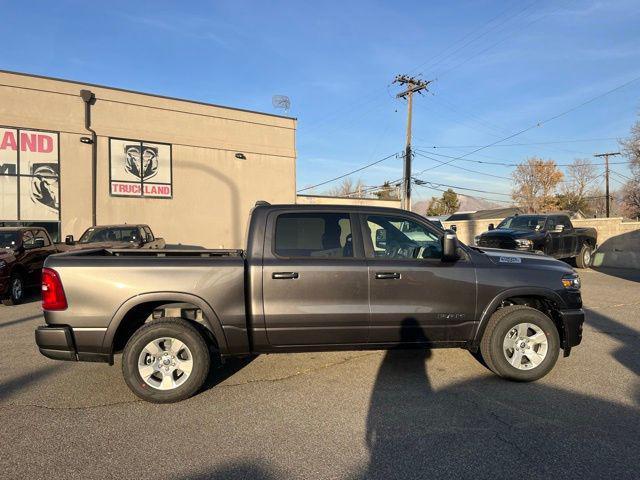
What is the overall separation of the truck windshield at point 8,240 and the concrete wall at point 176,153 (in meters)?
7.28

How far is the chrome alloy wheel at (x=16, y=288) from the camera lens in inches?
378

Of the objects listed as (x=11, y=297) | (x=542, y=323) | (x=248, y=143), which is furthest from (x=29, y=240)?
(x=248, y=143)

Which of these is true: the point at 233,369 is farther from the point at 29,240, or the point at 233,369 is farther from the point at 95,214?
the point at 95,214

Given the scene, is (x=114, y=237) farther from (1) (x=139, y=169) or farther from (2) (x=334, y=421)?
(2) (x=334, y=421)

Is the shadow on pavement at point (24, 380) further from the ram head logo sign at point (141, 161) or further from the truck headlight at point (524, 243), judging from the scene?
the ram head logo sign at point (141, 161)

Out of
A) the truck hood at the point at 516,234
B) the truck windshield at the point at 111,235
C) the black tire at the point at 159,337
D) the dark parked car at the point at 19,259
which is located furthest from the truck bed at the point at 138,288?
the truck hood at the point at 516,234

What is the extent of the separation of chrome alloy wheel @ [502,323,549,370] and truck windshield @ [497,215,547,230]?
1084 centimetres

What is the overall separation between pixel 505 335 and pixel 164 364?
3.49 meters

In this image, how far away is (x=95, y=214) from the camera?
17641 millimetres

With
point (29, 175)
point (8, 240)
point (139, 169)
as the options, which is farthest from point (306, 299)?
point (139, 169)

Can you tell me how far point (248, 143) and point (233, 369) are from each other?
1773 cm

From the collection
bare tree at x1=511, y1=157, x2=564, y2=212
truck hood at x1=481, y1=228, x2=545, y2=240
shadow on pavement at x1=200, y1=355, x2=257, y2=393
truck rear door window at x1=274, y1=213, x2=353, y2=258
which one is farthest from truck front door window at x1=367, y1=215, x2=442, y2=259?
bare tree at x1=511, y1=157, x2=564, y2=212

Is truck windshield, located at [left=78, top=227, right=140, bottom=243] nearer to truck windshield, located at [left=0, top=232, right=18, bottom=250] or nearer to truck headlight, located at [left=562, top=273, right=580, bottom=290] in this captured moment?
truck windshield, located at [left=0, top=232, right=18, bottom=250]

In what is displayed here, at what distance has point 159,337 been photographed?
431 centimetres
